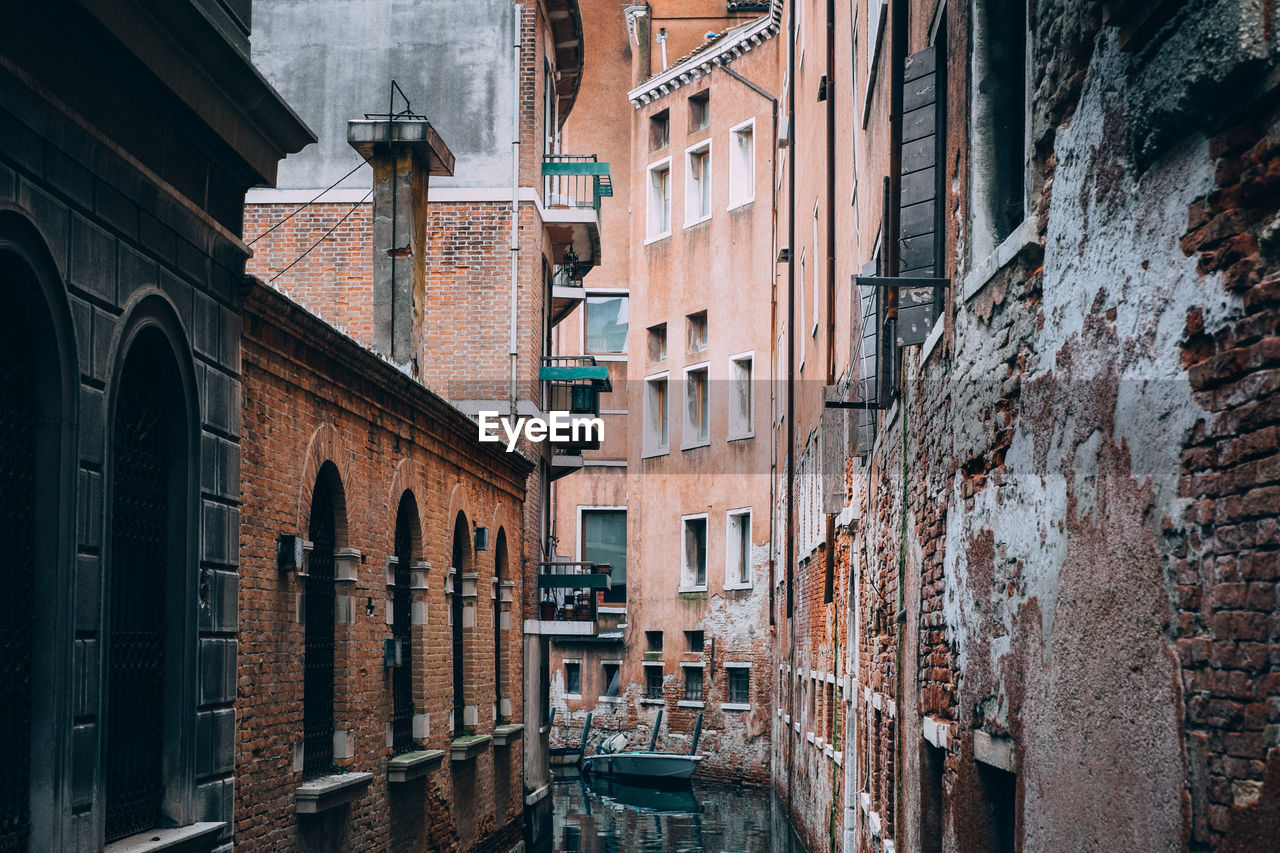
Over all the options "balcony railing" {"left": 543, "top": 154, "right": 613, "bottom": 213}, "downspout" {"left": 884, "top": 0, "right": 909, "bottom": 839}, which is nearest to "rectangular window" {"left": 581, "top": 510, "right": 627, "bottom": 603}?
"balcony railing" {"left": 543, "top": 154, "right": 613, "bottom": 213}

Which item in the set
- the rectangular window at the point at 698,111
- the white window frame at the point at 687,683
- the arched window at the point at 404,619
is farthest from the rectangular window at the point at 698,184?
the arched window at the point at 404,619

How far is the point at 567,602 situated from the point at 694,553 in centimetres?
960

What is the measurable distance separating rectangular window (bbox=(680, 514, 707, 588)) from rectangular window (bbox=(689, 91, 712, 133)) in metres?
8.31

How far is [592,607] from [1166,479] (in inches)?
665

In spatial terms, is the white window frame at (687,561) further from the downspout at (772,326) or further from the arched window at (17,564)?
the arched window at (17,564)

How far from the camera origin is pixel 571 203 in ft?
70.6

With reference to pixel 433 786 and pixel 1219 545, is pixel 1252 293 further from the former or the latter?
pixel 433 786

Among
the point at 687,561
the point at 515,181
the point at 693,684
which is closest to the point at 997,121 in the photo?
the point at 515,181

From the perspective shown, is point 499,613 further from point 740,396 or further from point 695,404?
point 695,404

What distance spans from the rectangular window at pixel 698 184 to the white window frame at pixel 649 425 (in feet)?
10.8

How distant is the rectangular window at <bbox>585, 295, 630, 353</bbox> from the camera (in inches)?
1351

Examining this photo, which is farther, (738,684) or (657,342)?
(657,342)

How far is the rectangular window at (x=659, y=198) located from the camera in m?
31.8

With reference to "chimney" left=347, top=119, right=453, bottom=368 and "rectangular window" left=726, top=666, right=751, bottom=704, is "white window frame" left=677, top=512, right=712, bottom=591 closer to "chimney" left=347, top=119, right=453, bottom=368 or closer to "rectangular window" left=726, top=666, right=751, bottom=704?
"rectangular window" left=726, top=666, right=751, bottom=704
